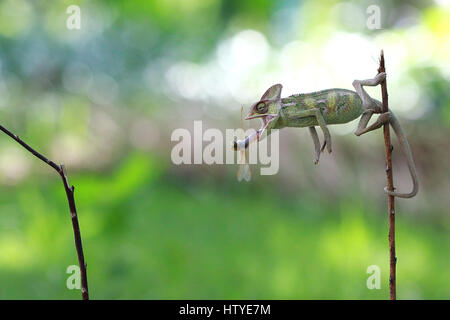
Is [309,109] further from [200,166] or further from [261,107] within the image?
[200,166]

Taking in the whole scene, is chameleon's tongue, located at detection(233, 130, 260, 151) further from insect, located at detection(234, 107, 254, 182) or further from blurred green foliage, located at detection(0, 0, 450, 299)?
blurred green foliage, located at detection(0, 0, 450, 299)

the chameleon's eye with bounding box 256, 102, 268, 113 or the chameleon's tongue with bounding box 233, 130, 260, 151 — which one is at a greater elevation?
the chameleon's eye with bounding box 256, 102, 268, 113

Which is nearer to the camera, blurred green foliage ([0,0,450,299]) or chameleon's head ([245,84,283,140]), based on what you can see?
chameleon's head ([245,84,283,140])

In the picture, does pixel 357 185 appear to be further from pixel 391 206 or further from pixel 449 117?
pixel 391 206

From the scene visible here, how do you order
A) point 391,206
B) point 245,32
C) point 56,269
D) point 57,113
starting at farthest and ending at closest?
point 245,32
point 57,113
point 56,269
point 391,206

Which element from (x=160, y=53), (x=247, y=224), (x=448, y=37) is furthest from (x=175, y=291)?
(x=160, y=53)

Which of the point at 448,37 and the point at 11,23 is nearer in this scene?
the point at 448,37

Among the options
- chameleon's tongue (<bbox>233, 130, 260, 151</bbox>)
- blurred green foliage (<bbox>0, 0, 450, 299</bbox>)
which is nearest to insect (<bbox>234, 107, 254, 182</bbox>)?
chameleon's tongue (<bbox>233, 130, 260, 151</bbox>)
